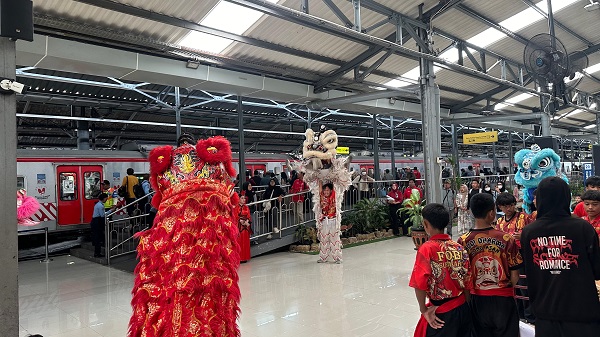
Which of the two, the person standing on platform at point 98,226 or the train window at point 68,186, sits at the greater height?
the train window at point 68,186

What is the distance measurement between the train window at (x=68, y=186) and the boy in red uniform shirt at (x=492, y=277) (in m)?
10.4

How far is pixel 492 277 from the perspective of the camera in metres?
2.60

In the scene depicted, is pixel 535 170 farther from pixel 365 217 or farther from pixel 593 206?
pixel 365 217

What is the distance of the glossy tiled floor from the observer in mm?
4336

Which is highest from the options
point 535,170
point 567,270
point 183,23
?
point 183,23

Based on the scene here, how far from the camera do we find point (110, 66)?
20.2 feet

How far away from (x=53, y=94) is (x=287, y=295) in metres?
8.58

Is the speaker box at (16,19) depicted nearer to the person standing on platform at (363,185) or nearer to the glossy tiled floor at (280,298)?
the glossy tiled floor at (280,298)

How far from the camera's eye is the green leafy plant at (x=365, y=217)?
1025 cm

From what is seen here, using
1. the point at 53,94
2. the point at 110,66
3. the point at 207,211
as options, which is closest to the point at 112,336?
the point at 207,211

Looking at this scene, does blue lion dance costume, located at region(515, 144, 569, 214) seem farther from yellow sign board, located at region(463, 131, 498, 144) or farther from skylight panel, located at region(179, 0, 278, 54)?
yellow sign board, located at region(463, 131, 498, 144)

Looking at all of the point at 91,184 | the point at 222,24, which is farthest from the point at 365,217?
the point at 91,184

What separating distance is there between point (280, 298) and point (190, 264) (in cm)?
320

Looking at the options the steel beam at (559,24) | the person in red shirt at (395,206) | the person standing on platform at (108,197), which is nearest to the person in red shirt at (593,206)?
the steel beam at (559,24)
